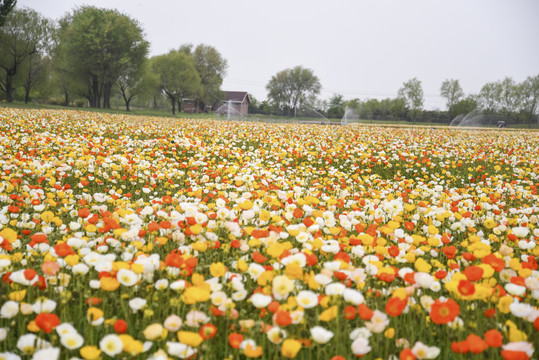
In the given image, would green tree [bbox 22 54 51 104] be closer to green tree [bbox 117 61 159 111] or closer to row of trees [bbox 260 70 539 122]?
green tree [bbox 117 61 159 111]

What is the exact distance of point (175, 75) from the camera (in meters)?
46.0

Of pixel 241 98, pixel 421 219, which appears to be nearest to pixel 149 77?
pixel 241 98

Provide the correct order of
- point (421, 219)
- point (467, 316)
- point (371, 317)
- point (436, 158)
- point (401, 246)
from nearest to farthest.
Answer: point (371, 317), point (467, 316), point (401, 246), point (421, 219), point (436, 158)

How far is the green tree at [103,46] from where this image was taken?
3494 centimetres

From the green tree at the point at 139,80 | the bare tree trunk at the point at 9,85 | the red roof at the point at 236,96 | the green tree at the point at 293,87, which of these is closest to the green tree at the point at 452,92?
the green tree at the point at 293,87

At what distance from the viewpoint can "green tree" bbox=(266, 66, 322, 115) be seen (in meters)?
76.6

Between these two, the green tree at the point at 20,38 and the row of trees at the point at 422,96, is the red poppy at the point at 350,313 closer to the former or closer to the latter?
the green tree at the point at 20,38

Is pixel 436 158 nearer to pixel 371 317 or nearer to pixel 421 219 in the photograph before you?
pixel 421 219

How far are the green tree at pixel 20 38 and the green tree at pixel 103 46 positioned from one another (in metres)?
3.19

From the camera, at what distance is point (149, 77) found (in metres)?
42.6

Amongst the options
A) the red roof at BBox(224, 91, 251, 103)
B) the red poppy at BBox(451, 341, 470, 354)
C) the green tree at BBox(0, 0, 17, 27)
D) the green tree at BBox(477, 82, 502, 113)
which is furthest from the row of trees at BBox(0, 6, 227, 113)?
the green tree at BBox(477, 82, 502, 113)

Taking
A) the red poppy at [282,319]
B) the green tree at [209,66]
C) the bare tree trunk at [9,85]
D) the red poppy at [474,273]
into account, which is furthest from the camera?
the green tree at [209,66]

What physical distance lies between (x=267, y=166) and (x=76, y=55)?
37.8m

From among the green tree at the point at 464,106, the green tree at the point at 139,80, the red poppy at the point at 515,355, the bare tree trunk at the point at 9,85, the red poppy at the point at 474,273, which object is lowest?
the red poppy at the point at 515,355
